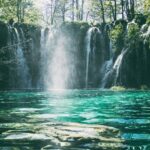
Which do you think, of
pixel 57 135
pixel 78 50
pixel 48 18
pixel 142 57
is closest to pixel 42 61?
pixel 78 50

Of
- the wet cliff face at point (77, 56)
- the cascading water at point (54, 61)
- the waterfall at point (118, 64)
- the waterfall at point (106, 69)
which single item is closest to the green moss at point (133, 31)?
the wet cliff face at point (77, 56)

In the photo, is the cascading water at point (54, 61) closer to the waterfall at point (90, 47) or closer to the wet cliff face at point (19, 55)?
the wet cliff face at point (19, 55)

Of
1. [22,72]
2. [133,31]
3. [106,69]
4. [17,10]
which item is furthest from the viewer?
[17,10]

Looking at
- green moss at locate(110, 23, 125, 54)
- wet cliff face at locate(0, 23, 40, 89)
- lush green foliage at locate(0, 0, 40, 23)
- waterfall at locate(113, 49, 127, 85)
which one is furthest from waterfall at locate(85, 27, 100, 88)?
lush green foliage at locate(0, 0, 40, 23)

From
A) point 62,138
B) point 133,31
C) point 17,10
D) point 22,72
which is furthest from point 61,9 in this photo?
point 62,138

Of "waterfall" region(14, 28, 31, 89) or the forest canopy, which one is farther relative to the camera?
the forest canopy

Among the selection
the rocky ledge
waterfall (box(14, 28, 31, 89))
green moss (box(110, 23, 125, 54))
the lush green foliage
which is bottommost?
the rocky ledge

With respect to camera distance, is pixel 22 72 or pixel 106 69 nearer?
pixel 106 69

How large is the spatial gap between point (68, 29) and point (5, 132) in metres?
38.8

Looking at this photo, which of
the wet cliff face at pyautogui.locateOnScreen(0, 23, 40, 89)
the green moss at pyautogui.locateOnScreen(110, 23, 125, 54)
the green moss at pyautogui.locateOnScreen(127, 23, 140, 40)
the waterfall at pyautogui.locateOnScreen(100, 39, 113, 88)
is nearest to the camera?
the green moss at pyautogui.locateOnScreen(127, 23, 140, 40)

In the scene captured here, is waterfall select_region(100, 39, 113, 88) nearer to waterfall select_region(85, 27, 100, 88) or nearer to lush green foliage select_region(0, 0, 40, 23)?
waterfall select_region(85, 27, 100, 88)

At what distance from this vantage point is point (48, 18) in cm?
7575

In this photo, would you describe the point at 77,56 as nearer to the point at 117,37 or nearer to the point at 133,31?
the point at 117,37

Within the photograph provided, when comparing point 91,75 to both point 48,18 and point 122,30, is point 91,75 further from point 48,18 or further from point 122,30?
point 48,18
